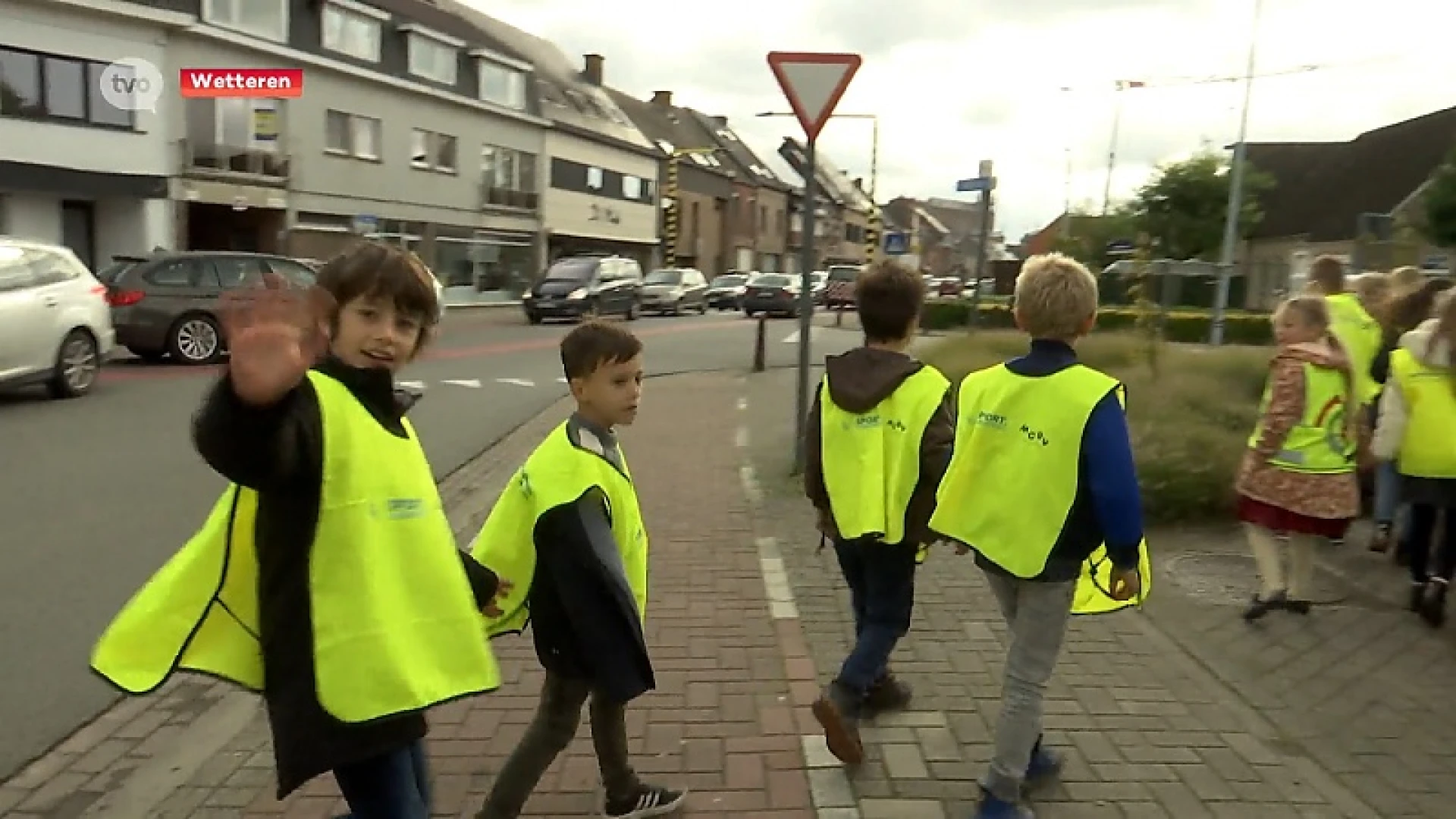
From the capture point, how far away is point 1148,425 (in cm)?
798

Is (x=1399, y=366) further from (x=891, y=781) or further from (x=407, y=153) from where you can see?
(x=407, y=153)

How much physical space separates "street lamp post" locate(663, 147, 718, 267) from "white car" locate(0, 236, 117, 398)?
45792 millimetres

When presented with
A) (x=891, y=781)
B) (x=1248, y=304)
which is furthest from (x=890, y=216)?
(x=891, y=781)

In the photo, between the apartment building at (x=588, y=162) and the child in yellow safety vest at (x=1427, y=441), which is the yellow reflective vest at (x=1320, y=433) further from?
the apartment building at (x=588, y=162)

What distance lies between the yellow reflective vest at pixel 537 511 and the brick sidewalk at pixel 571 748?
84 cm

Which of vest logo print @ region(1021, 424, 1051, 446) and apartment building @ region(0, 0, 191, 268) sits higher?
apartment building @ region(0, 0, 191, 268)

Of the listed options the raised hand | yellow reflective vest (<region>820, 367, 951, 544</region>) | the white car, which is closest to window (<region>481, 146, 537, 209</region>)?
the white car

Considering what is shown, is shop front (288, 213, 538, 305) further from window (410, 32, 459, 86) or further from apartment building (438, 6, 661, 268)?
window (410, 32, 459, 86)

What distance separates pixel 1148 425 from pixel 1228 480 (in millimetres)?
727

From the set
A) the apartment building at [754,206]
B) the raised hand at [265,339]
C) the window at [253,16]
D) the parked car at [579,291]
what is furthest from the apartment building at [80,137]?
the apartment building at [754,206]

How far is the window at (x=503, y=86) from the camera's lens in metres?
40.4

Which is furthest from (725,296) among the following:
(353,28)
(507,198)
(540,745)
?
(540,745)

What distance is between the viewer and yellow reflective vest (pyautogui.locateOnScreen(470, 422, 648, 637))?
3.04 meters

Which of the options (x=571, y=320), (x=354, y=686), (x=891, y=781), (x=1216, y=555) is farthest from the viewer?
(x=571, y=320)
